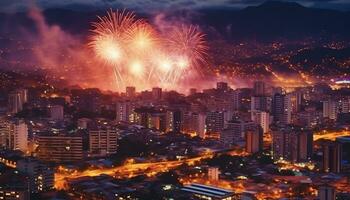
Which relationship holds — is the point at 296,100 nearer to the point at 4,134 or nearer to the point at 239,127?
the point at 239,127

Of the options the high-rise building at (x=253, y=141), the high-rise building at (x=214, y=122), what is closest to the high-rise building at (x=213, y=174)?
the high-rise building at (x=253, y=141)

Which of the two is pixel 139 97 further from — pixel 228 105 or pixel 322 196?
pixel 322 196

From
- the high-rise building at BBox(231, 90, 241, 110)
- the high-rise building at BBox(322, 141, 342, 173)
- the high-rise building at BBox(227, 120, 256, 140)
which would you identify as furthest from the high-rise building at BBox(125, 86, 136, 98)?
the high-rise building at BBox(322, 141, 342, 173)

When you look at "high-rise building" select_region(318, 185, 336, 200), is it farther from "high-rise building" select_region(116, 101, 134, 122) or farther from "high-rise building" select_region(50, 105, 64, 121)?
"high-rise building" select_region(50, 105, 64, 121)

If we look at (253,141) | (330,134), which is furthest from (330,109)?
(253,141)

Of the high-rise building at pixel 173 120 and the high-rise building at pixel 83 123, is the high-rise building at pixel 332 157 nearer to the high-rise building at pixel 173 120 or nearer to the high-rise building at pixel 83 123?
the high-rise building at pixel 173 120

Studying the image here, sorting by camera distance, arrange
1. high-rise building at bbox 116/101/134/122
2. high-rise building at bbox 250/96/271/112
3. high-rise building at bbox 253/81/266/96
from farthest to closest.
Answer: high-rise building at bbox 253/81/266/96
high-rise building at bbox 250/96/271/112
high-rise building at bbox 116/101/134/122

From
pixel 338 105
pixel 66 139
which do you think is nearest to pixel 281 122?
pixel 338 105
